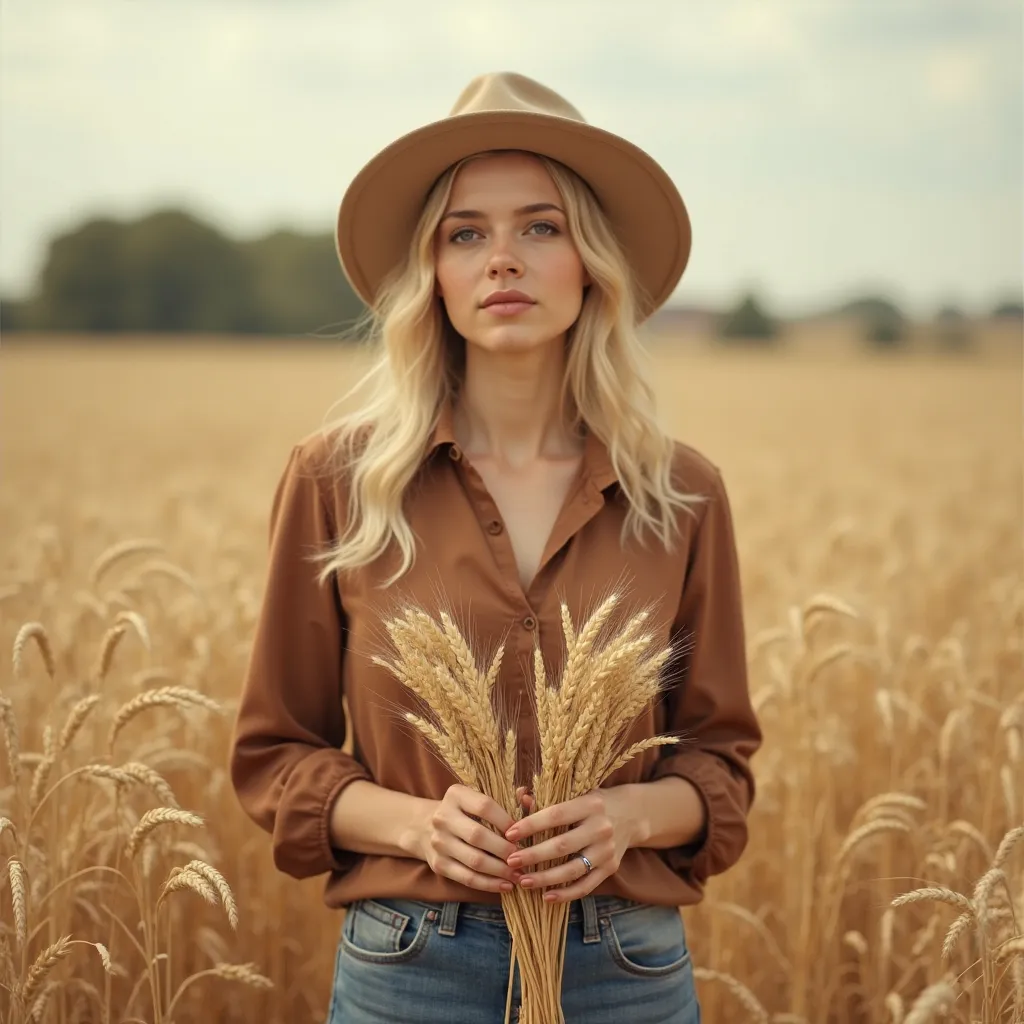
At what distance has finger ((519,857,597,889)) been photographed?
5.65ft

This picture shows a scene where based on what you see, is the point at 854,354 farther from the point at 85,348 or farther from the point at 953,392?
the point at 85,348

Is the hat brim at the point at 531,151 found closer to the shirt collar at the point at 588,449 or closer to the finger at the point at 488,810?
the shirt collar at the point at 588,449

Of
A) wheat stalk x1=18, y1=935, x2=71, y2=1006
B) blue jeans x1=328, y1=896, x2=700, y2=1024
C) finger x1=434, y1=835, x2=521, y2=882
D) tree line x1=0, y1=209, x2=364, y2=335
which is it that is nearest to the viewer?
finger x1=434, y1=835, x2=521, y2=882

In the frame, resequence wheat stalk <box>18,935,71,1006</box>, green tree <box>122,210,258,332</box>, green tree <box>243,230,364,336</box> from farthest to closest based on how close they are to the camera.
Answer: green tree <box>122,210,258,332</box> → green tree <box>243,230,364,336</box> → wheat stalk <box>18,935,71,1006</box>

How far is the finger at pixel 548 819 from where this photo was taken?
1.68 m

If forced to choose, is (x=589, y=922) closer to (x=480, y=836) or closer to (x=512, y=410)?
(x=480, y=836)

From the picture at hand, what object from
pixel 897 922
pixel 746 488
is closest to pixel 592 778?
pixel 897 922

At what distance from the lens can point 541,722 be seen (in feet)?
5.43

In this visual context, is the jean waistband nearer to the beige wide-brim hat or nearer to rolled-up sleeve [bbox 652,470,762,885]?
rolled-up sleeve [bbox 652,470,762,885]

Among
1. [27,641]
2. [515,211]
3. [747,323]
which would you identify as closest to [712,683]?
[515,211]

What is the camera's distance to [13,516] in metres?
8.10

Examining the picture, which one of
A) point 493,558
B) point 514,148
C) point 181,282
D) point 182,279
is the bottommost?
point 493,558

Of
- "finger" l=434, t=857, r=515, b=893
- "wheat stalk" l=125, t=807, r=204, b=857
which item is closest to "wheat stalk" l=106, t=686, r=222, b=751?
"wheat stalk" l=125, t=807, r=204, b=857

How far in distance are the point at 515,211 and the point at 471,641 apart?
883mm
